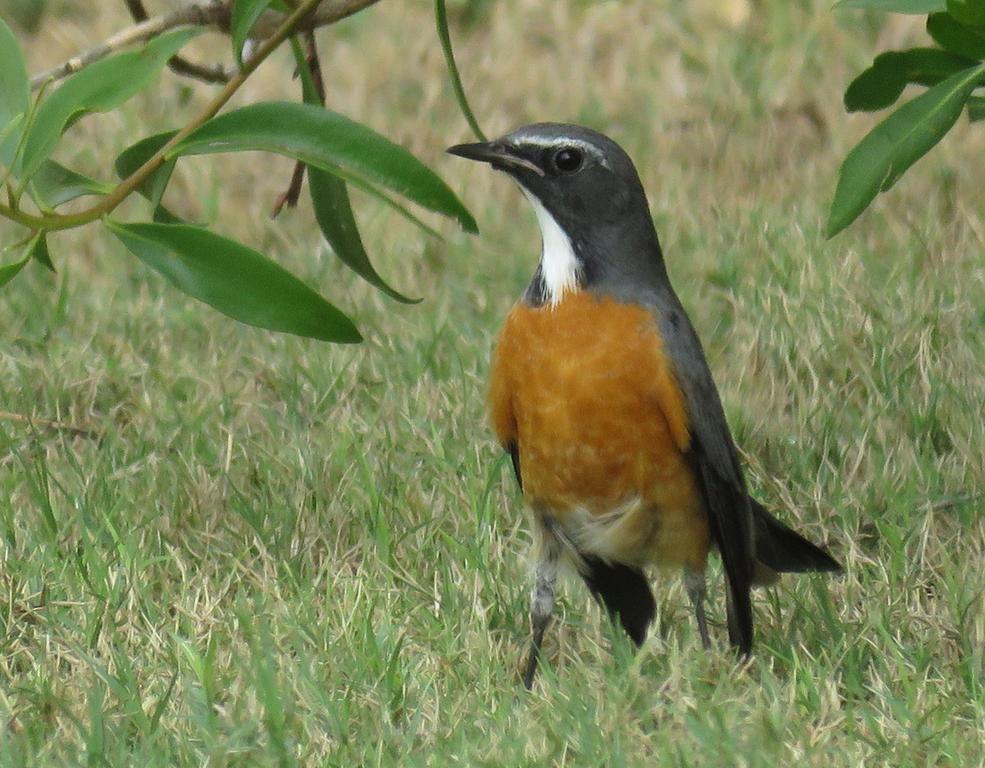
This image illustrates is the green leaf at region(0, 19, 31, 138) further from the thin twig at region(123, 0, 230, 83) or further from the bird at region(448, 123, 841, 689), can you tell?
the bird at region(448, 123, 841, 689)

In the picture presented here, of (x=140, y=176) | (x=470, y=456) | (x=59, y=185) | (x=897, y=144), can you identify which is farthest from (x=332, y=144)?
(x=470, y=456)

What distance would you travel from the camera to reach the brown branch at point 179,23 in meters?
4.34

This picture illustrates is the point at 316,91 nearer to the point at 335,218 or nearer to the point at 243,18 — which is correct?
the point at 335,218

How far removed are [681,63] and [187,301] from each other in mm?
3062

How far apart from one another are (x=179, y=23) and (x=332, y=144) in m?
0.59

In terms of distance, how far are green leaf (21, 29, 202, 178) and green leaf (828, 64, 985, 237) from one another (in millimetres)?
1545

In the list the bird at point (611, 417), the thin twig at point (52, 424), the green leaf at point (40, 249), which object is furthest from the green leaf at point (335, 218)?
the thin twig at point (52, 424)

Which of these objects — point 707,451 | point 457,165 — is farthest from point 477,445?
point 457,165

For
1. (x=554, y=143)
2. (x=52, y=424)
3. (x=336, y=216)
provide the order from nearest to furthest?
1. (x=336, y=216)
2. (x=554, y=143)
3. (x=52, y=424)

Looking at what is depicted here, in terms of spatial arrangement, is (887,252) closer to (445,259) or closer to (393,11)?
(445,259)

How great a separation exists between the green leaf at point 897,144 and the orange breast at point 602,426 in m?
0.72

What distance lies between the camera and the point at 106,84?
418 cm

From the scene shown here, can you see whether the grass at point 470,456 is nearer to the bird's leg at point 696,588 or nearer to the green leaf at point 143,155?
the bird's leg at point 696,588

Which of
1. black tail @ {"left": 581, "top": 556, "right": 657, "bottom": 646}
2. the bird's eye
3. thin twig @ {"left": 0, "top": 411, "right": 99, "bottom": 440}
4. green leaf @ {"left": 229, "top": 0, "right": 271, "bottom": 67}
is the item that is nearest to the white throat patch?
the bird's eye
